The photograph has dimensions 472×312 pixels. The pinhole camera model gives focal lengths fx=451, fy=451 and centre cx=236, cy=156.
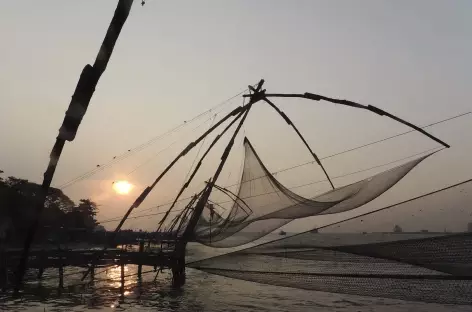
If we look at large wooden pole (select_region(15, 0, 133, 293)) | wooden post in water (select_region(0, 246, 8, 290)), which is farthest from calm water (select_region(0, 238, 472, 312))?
large wooden pole (select_region(15, 0, 133, 293))

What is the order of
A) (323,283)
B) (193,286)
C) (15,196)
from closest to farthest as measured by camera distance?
(323,283)
(193,286)
(15,196)

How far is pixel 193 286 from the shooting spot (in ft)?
66.5

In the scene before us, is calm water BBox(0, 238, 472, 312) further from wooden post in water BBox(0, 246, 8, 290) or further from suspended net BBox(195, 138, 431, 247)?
suspended net BBox(195, 138, 431, 247)

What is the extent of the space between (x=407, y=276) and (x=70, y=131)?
4699 millimetres

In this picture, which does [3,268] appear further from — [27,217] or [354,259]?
[354,259]

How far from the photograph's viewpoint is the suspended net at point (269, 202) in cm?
873

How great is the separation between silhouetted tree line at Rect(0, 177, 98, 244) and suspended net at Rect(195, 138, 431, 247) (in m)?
7.25

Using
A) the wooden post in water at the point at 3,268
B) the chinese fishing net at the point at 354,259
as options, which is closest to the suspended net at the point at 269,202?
the chinese fishing net at the point at 354,259

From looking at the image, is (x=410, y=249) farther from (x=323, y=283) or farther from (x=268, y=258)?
(x=268, y=258)

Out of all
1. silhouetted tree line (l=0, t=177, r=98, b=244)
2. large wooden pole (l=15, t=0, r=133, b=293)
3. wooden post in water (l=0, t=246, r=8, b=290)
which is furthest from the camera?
silhouetted tree line (l=0, t=177, r=98, b=244)

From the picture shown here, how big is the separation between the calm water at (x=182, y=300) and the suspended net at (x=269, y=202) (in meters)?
3.00

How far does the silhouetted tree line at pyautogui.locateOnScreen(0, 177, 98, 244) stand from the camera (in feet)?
86.5

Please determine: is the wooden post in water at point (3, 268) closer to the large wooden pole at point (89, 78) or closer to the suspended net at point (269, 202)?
the suspended net at point (269, 202)

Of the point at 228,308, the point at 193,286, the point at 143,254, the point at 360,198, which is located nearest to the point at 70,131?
the point at 360,198
